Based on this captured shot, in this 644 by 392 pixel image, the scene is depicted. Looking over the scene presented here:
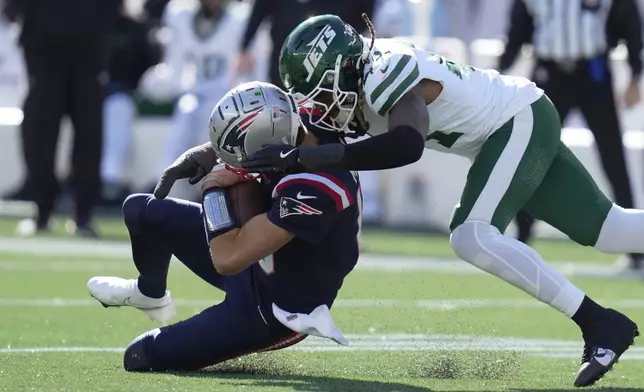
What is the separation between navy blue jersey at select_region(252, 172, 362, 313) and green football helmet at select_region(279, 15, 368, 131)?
0.23 m

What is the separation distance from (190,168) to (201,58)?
807cm

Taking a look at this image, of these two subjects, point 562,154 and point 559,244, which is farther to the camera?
point 559,244

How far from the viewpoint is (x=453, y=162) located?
12625mm

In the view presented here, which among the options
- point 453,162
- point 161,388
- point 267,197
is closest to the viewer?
point 161,388

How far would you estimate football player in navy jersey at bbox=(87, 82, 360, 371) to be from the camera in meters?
4.80

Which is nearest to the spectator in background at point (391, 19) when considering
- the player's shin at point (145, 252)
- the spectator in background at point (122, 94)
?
the spectator in background at point (122, 94)

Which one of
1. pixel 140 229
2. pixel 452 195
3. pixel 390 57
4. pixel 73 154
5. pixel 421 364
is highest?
pixel 390 57

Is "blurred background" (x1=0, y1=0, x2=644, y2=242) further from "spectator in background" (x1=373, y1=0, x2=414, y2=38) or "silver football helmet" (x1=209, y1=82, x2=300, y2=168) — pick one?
"silver football helmet" (x1=209, y1=82, x2=300, y2=168)

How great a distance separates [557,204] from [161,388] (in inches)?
63.9

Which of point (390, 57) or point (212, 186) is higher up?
point (390, 57)

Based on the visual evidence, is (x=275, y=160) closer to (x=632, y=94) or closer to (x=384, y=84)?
(x=384, y=84)

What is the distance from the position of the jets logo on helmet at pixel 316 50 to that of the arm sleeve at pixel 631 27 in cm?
493

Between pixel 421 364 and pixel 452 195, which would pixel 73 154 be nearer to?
pixel 452 195

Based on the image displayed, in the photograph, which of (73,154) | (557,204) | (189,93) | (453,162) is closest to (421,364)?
(557,204)
